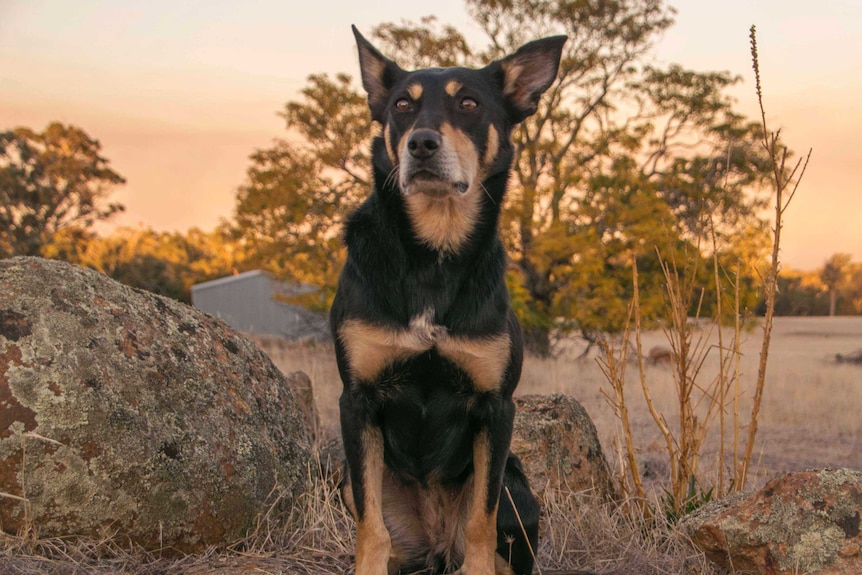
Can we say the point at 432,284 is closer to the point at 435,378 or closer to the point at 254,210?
the point at 435,378

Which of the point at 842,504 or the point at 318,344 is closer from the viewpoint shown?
the point at 842,504

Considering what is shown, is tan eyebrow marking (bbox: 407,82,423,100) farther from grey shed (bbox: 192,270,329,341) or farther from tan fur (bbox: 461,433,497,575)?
grey shed (bbox: 192,270,329,341)

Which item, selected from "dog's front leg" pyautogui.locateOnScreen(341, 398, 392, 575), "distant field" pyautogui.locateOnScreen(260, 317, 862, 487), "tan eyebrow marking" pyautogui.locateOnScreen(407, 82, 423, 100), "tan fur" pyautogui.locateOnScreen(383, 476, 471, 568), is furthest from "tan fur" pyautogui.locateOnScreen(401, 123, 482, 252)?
"distant field" pyautogui.locateOnScreen(260, 317, 862, 487)

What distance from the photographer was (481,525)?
3031 mm

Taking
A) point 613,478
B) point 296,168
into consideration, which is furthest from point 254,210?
point 613,478

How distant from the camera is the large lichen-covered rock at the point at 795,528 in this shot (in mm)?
3100

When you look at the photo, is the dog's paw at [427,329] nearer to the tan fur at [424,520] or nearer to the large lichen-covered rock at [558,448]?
the tan fur at [424,520]

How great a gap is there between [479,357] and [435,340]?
0.20 metres

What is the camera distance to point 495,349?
308cm

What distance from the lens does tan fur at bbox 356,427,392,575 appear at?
3.00m

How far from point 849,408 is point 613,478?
8.46 m

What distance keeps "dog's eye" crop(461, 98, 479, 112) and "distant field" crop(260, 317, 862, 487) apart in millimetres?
2065

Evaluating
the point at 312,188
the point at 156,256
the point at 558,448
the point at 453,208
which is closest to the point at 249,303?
the point at 312,188

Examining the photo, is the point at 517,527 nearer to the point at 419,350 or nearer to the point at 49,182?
the point at 419,350
